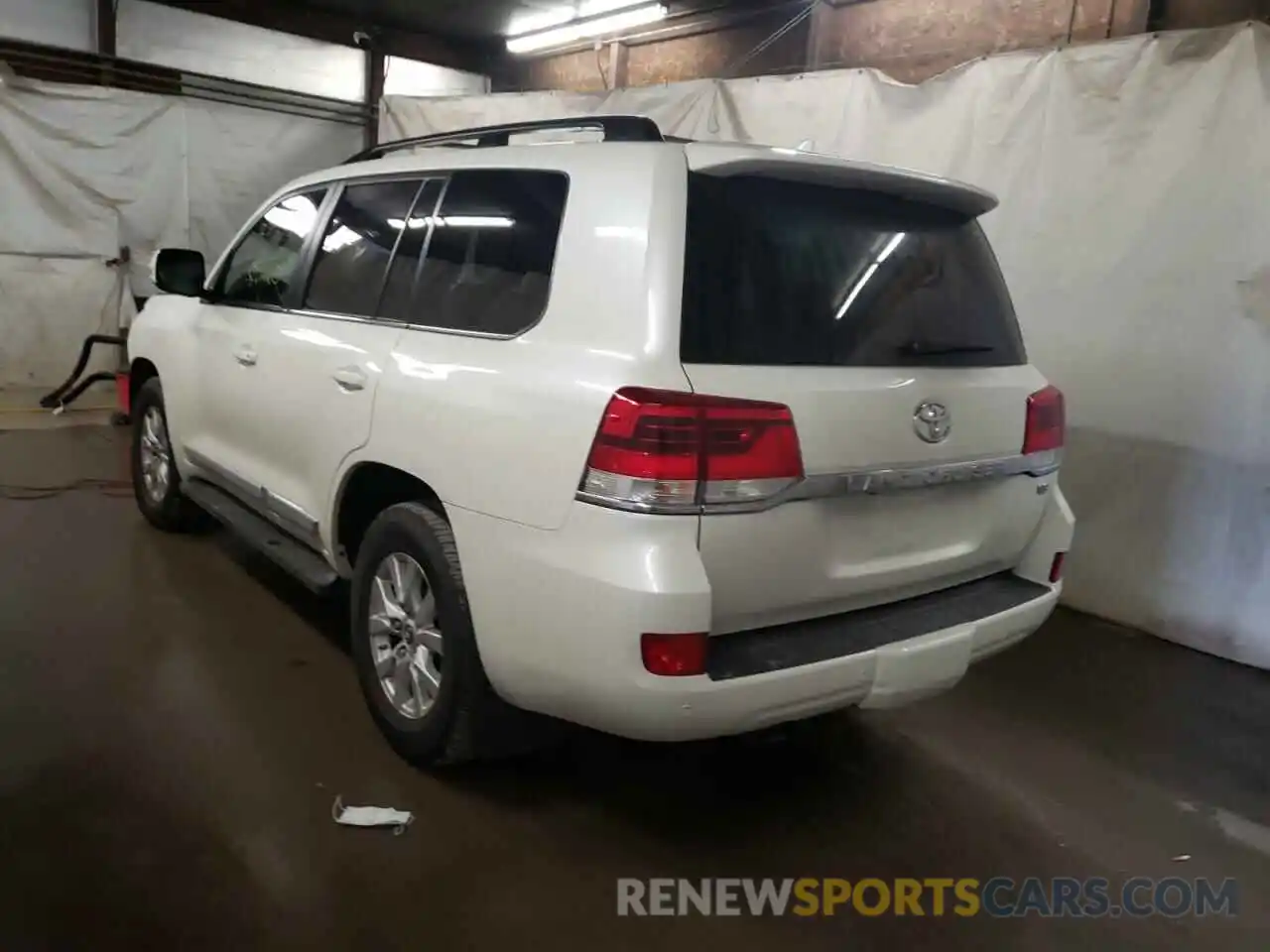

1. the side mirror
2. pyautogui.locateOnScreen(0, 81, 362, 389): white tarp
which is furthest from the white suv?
pyautogui.locateOnScreen(0, 81, 362, 389): white tarp

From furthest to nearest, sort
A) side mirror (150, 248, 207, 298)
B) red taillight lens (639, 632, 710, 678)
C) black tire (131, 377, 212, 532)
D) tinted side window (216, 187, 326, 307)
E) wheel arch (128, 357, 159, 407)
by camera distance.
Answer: wheel arch (128, 357, 159, 407)
black tire (131, 377, 212, 532)
side mirror (150, 248, 207, 298)
tinted side window (216, 187, 326, 307)
red taillight lens (639, 632, 710, 678)

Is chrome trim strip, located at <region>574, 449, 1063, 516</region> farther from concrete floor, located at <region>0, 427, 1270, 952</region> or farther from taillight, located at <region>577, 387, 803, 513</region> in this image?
concrete floor, located at <region>0, 427, 1270, 952</region>

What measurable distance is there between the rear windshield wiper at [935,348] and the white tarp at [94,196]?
772 cm

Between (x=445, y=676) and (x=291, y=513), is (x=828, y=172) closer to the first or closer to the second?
(x=445, y=676)

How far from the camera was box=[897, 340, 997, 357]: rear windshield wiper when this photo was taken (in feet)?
7.86

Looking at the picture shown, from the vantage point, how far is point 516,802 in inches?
105

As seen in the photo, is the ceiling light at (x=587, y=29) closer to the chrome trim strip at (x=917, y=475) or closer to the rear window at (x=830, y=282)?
the rear window at (x=830, y=282)

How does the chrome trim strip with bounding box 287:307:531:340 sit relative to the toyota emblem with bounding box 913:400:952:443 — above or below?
above

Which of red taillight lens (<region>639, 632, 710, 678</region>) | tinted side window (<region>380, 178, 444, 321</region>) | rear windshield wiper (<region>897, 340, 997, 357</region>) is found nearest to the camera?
red taillight lens (<region>639, 632, 710, 678</region>)

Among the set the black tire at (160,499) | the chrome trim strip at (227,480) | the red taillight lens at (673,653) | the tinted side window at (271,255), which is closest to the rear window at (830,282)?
the red taillight lens at (673,653)

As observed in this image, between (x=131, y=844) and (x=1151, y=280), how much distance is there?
433cm

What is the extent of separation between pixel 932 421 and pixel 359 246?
193cm

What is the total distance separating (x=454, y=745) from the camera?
2.55 metres

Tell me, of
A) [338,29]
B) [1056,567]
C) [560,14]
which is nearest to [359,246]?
[1056,567]
